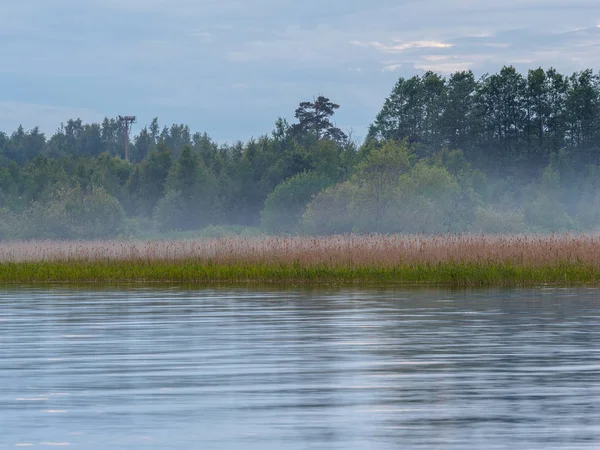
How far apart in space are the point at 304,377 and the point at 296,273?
2313 cm

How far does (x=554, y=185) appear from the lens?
98.1 meters

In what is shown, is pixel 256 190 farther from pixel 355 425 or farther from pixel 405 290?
pixel 355 425

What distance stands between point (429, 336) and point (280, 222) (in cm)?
7341

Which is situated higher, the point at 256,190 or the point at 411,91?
the point at 411,91

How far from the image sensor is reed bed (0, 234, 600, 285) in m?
33.7

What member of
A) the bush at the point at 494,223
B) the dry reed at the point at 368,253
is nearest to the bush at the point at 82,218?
the bush at the point at 494,223

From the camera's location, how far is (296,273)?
35594 mm

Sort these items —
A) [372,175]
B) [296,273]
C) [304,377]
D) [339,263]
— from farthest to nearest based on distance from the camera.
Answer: [372,175]
[296,273]
[339,263]
[304,377]

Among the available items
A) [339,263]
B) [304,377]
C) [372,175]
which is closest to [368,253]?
[339,263]

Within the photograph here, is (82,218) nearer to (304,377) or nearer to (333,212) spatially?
(333,212)

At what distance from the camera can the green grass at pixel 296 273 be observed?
1309 inches

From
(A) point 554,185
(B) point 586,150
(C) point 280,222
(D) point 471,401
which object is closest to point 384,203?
(C) point 280,222

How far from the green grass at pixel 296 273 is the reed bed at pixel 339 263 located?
28mm

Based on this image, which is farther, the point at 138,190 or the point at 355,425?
the point at 138,190
